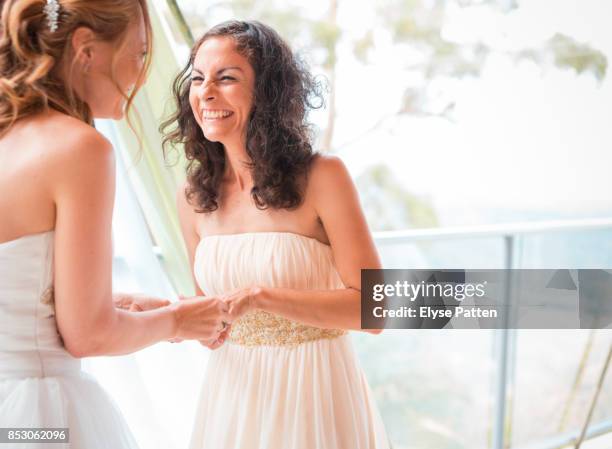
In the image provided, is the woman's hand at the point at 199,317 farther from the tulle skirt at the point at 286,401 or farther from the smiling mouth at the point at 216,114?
the smiling mouth at the point at 216,114

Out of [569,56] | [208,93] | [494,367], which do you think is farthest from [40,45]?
[569,56]

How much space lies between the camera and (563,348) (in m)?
4.51

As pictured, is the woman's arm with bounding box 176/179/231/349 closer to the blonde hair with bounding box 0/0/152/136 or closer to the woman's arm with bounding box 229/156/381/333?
the woman's arm with bounding box 229/156/381/333

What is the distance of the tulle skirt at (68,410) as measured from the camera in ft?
3.09

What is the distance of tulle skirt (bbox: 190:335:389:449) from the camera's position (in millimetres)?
1305

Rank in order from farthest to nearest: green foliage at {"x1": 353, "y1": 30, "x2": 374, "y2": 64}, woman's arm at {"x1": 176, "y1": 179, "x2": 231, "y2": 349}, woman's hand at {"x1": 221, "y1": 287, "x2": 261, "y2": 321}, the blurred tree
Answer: green foliage at {"x1": 353, "y1": 30, "x2": 374, "y2": 64}, the blurred tree, woman's arm at {"x1": 176, "y1": 179, "x2": 231, "y2": 349}, woman's hand at {"x1": 221, "y1": 287, "x2": 261, "y2": 321}

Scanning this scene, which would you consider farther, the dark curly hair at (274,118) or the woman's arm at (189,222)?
the woman's arm at (189,222)

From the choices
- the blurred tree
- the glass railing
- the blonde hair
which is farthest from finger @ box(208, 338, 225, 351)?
the blurred tree

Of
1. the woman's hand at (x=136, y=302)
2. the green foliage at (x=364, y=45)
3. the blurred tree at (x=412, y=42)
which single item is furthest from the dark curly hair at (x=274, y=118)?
the green foliage at (x=364, y=45)

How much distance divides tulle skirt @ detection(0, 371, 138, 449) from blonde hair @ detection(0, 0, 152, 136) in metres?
0.36

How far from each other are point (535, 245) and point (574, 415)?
1.59 metres

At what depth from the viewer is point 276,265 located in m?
1.31

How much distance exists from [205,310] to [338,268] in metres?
0.27

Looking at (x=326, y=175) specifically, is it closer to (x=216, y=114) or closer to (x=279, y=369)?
(x=216, y=114)
